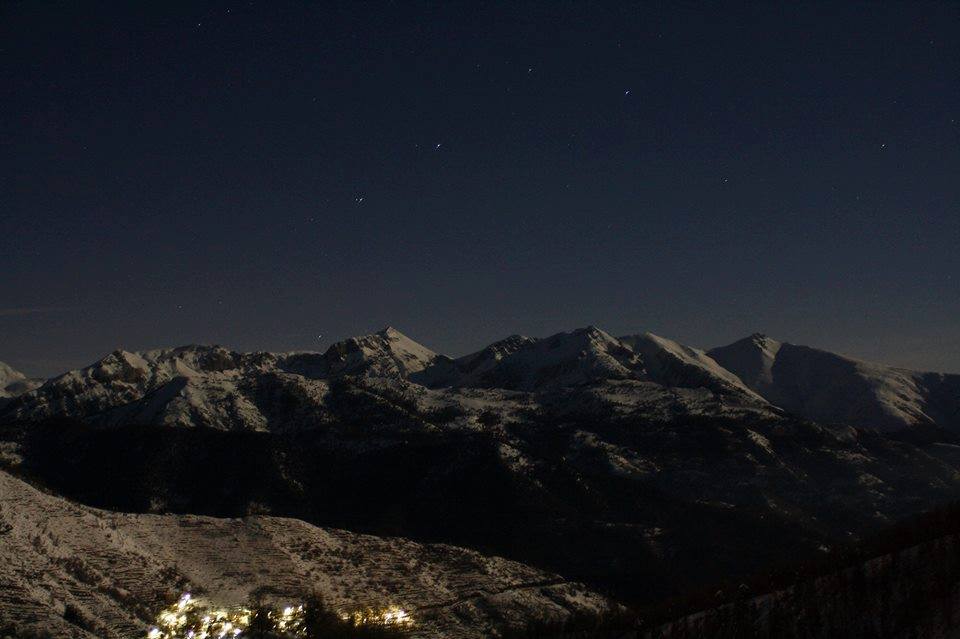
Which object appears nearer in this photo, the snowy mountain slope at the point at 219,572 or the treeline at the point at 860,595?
the treeline at the point at 860,595

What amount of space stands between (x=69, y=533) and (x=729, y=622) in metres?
71.1

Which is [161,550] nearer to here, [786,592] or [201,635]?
[201,635]

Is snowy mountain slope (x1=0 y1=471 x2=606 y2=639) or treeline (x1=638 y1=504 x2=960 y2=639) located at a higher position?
treeline (x1=638 y1=504 x2=960 y2=639)

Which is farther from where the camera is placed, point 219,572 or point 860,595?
point 219,572

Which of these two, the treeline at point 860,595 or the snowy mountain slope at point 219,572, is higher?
the treeline at point 860,595

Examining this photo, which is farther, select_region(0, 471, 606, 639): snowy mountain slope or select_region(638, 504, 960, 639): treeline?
select_region(0, 471, 606, 639): snowy mountain slope

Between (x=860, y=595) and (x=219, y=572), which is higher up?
(x=860, y=595)

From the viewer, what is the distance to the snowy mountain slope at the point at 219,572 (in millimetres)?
62562

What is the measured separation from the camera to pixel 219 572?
8194cm

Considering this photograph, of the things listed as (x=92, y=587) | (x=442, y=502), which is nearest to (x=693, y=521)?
(x=442, y=502)

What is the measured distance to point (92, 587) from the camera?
66938 millimetres

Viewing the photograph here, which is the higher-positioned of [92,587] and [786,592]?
[786,592]

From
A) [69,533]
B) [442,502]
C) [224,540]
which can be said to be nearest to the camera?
[69,533]

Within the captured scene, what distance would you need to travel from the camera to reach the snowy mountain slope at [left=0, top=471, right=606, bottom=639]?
62.6 metres
